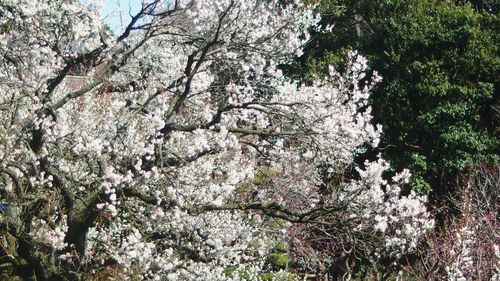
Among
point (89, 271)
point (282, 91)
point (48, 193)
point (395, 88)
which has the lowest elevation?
point (89, 271)

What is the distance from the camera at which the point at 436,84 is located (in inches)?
587

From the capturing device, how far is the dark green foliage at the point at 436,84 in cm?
1451

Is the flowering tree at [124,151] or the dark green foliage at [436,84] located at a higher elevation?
the dark green foliage at [436,84]

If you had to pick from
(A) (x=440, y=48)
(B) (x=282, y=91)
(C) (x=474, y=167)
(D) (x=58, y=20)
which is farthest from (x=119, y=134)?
(A) (x=440, y=48)

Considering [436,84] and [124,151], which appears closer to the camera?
[124,151]

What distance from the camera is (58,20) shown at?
21.3ft

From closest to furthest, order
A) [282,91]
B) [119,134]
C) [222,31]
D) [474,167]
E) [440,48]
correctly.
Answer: [119,134] → [222,31] → [282,91] → [474,167] → [440,48]

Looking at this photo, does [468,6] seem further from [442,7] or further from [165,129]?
[165,129]

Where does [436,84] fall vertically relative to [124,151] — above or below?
above

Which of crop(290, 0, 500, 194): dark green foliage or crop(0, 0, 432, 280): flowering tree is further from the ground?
crop(290, 0, 500, 194): dark green foliage

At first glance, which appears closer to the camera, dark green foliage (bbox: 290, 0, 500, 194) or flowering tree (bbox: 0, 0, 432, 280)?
flowering tree (bbox: 0, 0, 432, 280)

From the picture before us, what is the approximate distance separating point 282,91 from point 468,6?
8140 mm

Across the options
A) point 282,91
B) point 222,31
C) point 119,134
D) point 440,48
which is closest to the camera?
point 119,134

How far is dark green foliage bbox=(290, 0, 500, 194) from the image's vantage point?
14.5 meters
